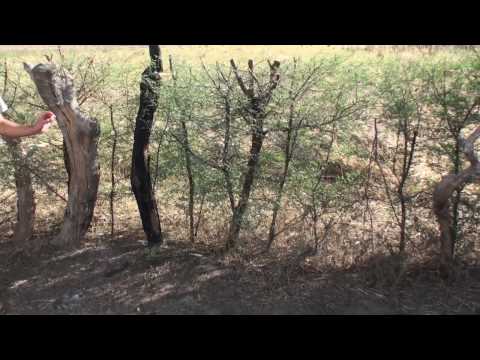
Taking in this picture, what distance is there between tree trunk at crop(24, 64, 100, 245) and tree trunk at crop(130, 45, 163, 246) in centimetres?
43

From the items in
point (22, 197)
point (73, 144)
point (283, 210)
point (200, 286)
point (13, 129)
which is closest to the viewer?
point (13, 129)

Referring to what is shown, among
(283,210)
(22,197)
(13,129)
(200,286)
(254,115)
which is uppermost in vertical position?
(254,115)

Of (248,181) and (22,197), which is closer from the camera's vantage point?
(248,181)

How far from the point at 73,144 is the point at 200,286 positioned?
1908 mm

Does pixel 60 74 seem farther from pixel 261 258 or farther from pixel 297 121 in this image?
pixel 261 258

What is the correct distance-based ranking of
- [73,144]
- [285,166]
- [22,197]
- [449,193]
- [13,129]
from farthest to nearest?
[22,197] < [73,144] < [285,166] < [449,193] < [13,129]

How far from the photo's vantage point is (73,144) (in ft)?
16.6

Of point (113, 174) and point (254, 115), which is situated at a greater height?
point (254, 115)

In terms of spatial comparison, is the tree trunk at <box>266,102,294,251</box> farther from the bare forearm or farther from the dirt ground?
the bare forearm

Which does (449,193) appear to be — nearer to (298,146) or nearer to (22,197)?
(298,146)

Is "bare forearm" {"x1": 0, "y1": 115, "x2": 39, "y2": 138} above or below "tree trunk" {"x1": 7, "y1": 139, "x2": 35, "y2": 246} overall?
above

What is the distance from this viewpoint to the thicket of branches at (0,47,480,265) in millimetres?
4766

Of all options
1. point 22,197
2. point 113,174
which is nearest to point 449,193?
point 113,174

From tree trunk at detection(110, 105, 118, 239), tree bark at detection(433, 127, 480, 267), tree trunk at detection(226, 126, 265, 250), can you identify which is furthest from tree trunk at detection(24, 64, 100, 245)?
tree bark at detection(433, 127, 480, 267)
